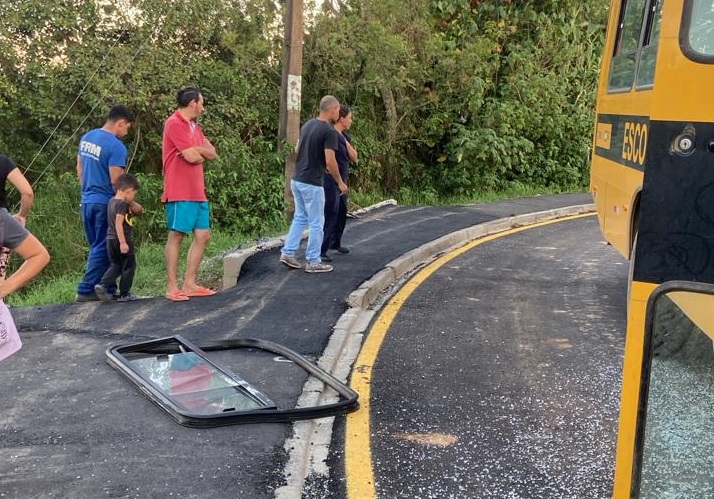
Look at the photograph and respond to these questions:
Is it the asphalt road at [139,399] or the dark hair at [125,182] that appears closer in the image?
the asphalt road at [139,399]

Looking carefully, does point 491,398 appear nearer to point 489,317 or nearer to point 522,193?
point 489,317

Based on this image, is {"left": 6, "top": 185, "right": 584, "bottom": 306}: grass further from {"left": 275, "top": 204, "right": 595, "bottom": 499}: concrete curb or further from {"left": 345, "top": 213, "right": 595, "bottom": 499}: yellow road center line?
{"left": 345, "top": 213, "right": 595, "bottom": 499}: yellow road center line

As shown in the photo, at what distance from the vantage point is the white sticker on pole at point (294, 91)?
35.1 ft

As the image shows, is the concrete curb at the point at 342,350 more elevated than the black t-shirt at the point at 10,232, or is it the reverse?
the black t-shirt at the point at 10,232

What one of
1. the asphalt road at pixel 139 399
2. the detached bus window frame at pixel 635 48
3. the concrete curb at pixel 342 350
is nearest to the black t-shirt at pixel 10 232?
the asphalt road at pixel 139 399

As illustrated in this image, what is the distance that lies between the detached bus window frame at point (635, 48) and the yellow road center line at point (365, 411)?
2805 millimetres

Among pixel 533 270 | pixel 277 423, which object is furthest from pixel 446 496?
pixel 533 270

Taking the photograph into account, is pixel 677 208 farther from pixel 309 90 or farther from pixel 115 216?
pixel 309 90

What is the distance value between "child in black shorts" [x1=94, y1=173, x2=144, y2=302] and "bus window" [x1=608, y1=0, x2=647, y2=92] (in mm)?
4498

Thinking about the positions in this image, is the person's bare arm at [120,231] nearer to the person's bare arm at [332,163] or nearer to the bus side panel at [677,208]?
the person's bare arm at [332,163]

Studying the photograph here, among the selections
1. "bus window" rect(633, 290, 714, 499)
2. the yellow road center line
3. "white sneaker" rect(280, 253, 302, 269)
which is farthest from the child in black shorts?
"bus window" rect(633, 290, 714, 499)

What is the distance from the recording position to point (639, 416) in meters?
2.21

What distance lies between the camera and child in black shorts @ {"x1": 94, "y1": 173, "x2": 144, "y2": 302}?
21.7 ft

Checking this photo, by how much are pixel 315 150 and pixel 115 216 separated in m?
2.16
